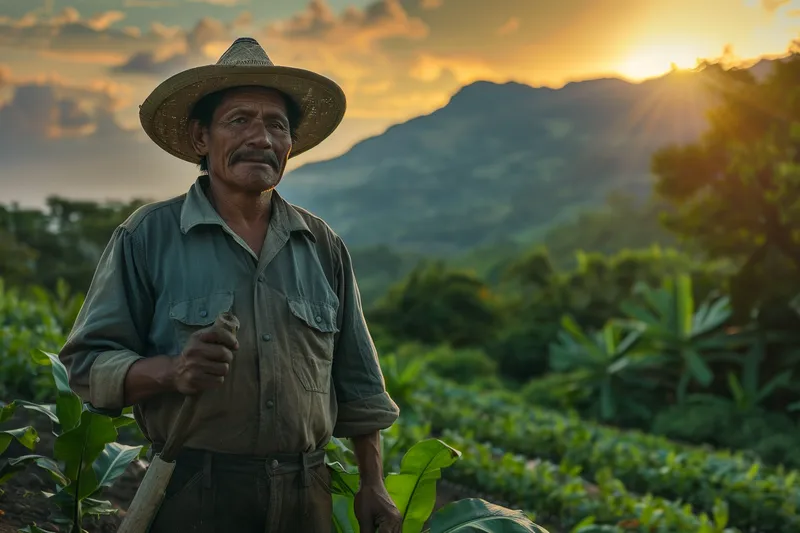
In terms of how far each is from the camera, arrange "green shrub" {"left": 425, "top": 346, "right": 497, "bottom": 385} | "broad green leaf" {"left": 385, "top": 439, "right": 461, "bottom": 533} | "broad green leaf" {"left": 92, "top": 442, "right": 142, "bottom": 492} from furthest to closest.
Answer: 1. "green shrub" {"left": 425, "top": 346, "right": 497, "bottom": 385}
2. "broad green leaf" {"left": 92, "top": 442, "right": 142, "bottom": 492}
3. "broad green leaf" {"left": 385, "top": 439, "right": 461, "bottom": 533}

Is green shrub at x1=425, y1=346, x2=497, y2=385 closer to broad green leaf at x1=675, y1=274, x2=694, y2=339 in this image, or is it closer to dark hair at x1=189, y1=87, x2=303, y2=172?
broad green leaf at x1=675, y1=274, x2=694, y2=339

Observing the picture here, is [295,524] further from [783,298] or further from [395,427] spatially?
[783,298]

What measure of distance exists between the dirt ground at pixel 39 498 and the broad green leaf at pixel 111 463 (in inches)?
7.0

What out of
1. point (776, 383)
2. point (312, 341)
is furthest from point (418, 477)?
point (776, 383)

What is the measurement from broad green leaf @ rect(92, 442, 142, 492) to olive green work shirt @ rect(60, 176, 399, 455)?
0.80 meters

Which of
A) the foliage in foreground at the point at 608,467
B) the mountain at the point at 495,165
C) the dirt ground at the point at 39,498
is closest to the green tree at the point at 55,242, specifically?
the foliage in foreground at the point at 608,467

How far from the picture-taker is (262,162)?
235 centimetres

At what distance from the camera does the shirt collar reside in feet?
7.64

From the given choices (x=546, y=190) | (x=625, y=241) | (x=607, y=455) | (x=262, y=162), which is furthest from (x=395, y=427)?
(x=546, y=190)

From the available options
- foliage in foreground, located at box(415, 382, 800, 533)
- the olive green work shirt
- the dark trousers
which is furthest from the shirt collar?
foliage in foreground, located at box(415, 382, 800, 533)

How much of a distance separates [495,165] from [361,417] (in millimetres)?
143053

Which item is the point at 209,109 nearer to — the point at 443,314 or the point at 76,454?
the point at 76,454

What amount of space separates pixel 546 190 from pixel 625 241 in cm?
5912

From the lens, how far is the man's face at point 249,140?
2.34 m
